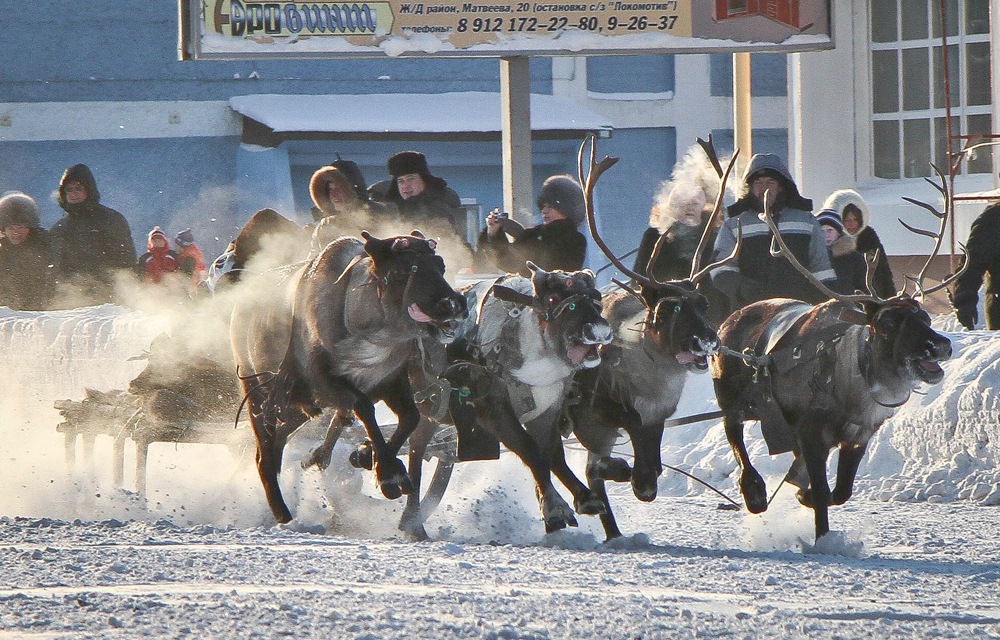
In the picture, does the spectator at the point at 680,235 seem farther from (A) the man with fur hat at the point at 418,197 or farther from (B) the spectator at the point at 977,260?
(B) the spectator at the point at 977,260

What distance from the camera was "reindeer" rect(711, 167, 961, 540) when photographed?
24.9ft

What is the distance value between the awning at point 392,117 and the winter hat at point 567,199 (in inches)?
433

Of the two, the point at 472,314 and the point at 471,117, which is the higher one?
the point at 471,117

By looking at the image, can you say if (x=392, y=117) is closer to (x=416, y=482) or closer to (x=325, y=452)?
(x=325, y=452)

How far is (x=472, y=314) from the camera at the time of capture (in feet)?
26.8

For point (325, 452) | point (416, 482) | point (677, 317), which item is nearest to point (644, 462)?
point (677, 317)

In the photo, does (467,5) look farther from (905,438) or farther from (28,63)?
(28,63)

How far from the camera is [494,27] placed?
12234mm

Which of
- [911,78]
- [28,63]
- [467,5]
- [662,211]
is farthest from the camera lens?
[28,63]

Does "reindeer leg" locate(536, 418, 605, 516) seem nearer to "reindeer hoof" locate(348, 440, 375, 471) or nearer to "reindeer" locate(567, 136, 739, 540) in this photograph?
"reindeer" locate(567, 136, 739, 540)

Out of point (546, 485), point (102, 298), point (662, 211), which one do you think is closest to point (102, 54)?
point (102, 298)

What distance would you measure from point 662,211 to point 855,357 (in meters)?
2.23

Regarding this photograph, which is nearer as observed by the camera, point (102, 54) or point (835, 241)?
point (835, 241)

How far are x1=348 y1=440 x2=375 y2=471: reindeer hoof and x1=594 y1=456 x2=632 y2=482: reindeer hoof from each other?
103cm
